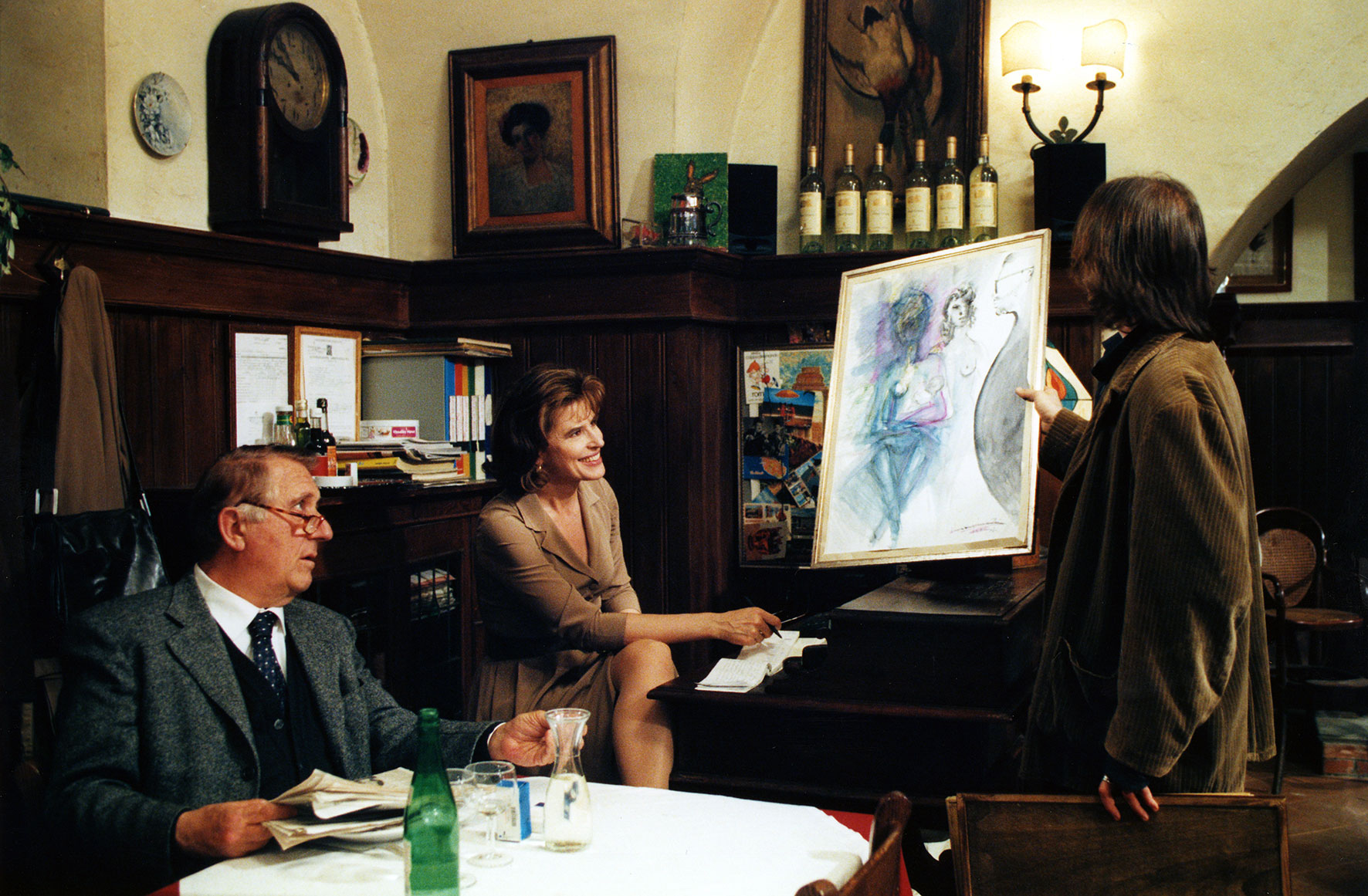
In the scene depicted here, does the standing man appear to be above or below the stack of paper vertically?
above

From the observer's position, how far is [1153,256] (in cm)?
175

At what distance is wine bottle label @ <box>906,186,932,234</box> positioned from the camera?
4156 millimetres

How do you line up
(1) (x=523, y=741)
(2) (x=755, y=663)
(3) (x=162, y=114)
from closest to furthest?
(1) (x=523, y=741) → (2) (x=755, y=663) → (3) (x=162, y=114)

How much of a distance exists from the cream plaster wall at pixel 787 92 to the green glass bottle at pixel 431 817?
2.74m

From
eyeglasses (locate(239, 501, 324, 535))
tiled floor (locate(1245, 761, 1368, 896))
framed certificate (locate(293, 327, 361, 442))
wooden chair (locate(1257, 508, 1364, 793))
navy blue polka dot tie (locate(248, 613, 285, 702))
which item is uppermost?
framed certificate (locate(293, 327, 361, 442))

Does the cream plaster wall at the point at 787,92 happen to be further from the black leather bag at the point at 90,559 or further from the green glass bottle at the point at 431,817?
the green glass bottle at the point at 431,817

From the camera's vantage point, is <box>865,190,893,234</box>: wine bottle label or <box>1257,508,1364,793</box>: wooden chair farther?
<box>1257,508,1364,793</box>: wooden chair

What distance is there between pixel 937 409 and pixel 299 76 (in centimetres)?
262

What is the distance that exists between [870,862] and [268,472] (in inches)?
56.1

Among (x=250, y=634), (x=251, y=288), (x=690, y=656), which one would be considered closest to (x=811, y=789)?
(x=250, y=634)

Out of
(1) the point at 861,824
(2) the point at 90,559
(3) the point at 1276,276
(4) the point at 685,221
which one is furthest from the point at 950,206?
(2) the point at 90,559

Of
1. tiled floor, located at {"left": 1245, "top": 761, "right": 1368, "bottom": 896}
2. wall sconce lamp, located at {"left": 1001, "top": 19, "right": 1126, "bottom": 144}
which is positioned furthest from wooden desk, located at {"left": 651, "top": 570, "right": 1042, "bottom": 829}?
wall sconce lamp, located at {"left": 1001, "top": 19, "right": 1126, "bottom": 144}

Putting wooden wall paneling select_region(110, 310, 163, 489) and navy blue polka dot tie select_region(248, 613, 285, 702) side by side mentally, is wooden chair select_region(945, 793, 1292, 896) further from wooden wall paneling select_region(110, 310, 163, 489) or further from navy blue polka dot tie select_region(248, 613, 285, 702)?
wooden wall paneling select_region(110, 310, 163, 489)

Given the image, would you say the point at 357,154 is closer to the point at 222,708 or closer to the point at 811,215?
the point at 811,215
